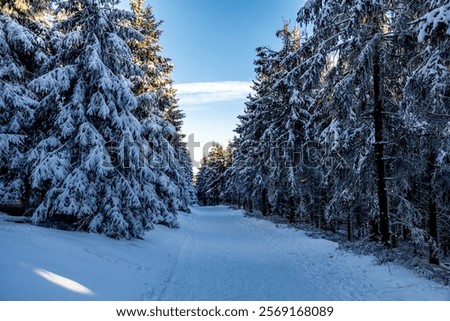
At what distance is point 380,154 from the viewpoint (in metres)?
11.1

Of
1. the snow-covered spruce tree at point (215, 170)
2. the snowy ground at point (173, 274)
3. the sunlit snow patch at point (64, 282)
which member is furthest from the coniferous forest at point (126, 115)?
the snow-covered spruce tree at point (215, 170)

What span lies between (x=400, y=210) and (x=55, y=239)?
11.4m

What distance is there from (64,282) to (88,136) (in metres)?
6.31

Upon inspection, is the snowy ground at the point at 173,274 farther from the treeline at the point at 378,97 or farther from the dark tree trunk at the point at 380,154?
the treeline at the point at 378,97

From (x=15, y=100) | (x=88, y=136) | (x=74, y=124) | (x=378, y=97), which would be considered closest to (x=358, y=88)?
(x=378, y=97)

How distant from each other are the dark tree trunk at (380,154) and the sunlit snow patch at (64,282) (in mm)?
9430

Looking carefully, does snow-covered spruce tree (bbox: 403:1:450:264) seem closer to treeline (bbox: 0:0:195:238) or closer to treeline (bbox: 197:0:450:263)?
treeline (bbox: 197:0:450:263)

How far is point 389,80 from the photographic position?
1173cm

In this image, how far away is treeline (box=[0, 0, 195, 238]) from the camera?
36.3 ft

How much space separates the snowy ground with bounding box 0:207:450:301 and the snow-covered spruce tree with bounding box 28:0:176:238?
1.14 metres

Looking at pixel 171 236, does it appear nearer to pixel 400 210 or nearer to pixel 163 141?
pixel 163 141

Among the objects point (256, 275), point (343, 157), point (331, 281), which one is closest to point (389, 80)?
point (343, 157)

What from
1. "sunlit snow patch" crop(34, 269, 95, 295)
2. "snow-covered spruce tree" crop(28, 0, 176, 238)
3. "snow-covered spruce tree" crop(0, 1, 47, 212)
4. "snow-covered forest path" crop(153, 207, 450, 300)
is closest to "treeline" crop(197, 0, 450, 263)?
"snow-covered forest path" crop(153, 207, 450, 300)

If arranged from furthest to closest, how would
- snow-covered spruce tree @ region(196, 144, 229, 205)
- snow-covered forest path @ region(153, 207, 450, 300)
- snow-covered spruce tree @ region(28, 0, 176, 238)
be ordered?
snow-covered spruce tree @ region(196, 144, 229, 205), snow-covered spruce tree @ region(28, 0, 176, 238), snow-covered forest path @ region(153, 207, 450, 300)
